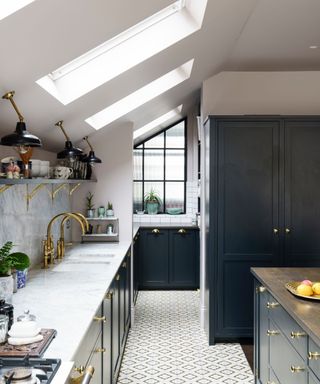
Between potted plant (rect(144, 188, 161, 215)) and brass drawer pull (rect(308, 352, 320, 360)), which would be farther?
potted plant (rect(144, 188, 161, 215))

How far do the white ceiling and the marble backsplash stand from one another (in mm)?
429

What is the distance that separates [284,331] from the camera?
2.85 m

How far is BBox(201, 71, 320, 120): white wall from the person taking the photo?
5305 millimetres

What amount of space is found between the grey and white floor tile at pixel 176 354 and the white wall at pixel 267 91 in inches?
92.6

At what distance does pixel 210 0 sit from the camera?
2779mm

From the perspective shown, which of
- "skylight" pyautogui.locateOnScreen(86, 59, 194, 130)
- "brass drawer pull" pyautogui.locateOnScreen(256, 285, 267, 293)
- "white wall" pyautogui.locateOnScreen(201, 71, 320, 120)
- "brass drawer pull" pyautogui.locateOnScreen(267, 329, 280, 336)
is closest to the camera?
"brass drawer pull" pyautogui.locateOnScreen(267, 329, 280, 336)

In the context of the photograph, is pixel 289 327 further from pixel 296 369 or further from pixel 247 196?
pixel 247 196

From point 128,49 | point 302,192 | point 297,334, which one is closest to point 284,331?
point 297,334

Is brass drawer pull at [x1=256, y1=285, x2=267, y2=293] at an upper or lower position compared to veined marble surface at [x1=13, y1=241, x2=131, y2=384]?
lower

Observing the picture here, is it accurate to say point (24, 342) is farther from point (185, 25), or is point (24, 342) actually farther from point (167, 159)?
point (167, 159)

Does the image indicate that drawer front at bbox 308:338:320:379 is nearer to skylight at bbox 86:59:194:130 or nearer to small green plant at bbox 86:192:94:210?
skylight at bbox 86:59:194:130

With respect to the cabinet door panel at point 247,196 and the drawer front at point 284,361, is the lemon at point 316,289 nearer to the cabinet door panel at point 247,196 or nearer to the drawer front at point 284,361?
the drawer front at point 284,361

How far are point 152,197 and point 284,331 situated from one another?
5601 mm

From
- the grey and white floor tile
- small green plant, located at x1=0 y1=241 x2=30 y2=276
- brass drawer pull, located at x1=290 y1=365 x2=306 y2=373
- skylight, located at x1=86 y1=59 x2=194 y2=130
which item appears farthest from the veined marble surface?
skylight, located at x1=86 y1=59 x2=194 y2=130
